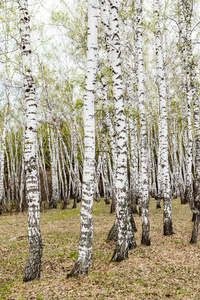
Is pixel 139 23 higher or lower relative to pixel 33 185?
higher

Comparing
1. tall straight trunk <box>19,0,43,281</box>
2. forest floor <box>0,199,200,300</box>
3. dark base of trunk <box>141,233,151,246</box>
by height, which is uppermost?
tall straight trunk <box>19,0,43,281</box>

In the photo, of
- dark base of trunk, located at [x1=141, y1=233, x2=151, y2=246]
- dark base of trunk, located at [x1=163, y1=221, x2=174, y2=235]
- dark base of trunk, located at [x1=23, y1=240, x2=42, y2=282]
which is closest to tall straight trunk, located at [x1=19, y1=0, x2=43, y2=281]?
dark base of trunk, located at [x1=23, y1=240, x2=42, y2=282]

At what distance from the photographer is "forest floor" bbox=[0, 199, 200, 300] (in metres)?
4.96

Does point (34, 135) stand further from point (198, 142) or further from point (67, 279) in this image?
point (198, 142)

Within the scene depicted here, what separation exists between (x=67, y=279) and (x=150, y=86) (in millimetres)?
20176

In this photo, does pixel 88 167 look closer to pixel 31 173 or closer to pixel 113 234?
pixel 31 173

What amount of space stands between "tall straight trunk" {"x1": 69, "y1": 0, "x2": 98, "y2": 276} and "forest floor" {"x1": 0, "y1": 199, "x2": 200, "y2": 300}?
0.47 metres

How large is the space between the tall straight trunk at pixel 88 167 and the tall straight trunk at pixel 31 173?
1.00m

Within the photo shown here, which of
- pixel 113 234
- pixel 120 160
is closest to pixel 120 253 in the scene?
pixel 113 234

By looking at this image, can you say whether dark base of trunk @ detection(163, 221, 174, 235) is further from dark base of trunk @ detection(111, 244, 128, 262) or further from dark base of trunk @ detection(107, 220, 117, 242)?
dark base of trunk @ detection(111, 244, 128, 262)

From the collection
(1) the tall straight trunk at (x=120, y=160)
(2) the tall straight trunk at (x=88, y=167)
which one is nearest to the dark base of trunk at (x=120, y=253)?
(1) the tall straight trunk at (x=120, y=160)

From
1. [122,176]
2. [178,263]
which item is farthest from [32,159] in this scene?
[178,263]

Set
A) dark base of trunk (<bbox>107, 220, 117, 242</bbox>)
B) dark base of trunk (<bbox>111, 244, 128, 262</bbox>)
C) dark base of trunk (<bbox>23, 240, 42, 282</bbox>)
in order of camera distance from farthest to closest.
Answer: dark base of trunk (<bbox>107, 220, 117, 242</bbox>) < dark base of trunk (<bbox>111, 244, 128, 262</bbox>) < dark base of trunk (<bbox>23, 240, 42, 282</bbox>)

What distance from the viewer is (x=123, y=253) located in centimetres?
636
